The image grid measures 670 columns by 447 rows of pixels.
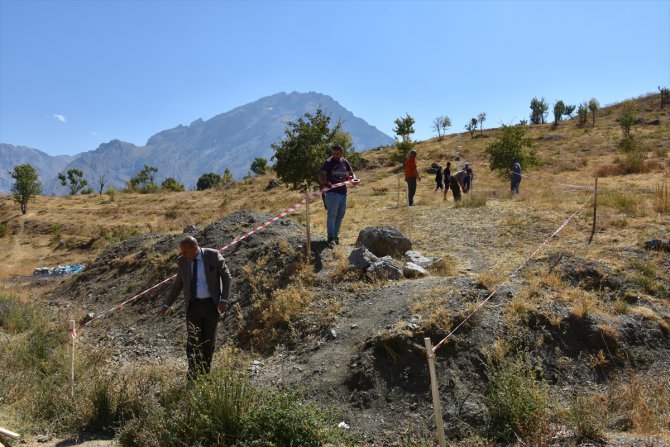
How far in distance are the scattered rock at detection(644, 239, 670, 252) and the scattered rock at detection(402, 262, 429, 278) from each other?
422 centimetres

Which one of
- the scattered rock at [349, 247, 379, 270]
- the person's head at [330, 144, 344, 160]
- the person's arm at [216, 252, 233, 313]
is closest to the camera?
the person's arm at [216, 252, 233, 313]

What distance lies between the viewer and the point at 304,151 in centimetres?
2106

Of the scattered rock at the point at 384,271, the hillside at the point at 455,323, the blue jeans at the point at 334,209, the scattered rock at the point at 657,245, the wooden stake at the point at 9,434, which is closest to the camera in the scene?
the wooden stake at the point at 9,434

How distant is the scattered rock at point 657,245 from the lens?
9102 millimetres

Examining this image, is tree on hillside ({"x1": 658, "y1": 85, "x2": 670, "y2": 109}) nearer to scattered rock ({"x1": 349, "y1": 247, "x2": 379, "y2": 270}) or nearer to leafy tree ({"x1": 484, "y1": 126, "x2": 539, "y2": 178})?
leafy tree ({"x1": 484, "y1": 126, "x2": 539, "y2": 178})

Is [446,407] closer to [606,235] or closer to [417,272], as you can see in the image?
[417,272]

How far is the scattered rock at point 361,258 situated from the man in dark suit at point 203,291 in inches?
128

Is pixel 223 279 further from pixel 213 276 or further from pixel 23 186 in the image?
pixel 23 186

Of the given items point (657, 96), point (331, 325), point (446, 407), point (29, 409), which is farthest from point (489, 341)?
point (657, 96)

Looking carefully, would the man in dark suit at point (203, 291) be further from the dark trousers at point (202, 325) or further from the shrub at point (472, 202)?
the shrub at point (472, 202)

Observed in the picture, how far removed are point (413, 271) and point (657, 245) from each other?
15.1 feet

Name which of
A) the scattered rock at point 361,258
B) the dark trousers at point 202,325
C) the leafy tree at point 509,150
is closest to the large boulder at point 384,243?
the scattered rock at point 361,258

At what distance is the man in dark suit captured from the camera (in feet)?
19.6

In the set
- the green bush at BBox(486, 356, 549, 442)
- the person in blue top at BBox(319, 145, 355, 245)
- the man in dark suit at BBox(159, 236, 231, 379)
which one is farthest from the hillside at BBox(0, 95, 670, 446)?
the person in blue top at BBox(319, 145, 355, 245)
